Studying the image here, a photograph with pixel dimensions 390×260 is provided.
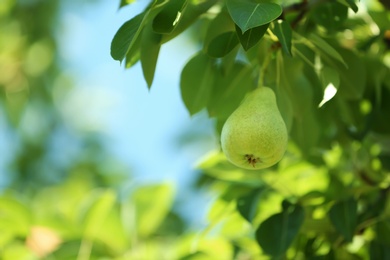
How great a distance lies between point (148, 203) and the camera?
1.76 m

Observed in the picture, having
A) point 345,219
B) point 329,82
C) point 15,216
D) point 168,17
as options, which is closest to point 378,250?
point 345,219

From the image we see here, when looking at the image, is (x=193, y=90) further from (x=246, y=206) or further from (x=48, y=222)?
(x=48, y=222)

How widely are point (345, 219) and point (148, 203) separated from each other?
0.65 metres

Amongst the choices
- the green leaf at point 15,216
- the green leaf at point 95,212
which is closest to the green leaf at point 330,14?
the green leaf at point 95,212

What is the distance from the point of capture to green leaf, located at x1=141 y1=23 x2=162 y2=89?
1070mm

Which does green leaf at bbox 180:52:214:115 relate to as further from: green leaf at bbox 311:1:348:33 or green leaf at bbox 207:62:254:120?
green leaf at bbox 311:1:348:33

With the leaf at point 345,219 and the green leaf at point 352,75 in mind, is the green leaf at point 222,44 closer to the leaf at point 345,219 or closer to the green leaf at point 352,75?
the green leaf at point 352,75

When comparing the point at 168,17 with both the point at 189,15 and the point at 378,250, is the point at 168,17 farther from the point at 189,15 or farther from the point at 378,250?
the point at 378,250

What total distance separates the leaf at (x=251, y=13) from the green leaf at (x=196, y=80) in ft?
0.86

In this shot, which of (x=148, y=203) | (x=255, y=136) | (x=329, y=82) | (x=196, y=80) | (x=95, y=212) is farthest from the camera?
(x=148, y=203)

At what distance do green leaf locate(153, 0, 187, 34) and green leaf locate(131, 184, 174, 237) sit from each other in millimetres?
797

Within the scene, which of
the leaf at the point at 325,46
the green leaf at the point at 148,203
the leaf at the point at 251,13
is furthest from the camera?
the green leaf at the point at 148,203

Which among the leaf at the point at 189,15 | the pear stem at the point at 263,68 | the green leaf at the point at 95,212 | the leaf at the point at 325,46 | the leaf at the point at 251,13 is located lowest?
the green leaf at the point at 95,212

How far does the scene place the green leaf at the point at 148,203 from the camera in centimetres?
175
